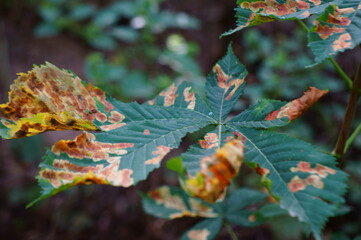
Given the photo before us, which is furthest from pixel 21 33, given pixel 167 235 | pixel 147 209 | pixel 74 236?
→ pixel 147 209

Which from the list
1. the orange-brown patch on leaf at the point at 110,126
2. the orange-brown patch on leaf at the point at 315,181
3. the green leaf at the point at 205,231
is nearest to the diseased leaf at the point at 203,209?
the green leaf at the point at 205,231

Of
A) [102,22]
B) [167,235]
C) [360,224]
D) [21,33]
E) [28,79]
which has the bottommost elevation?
[360,224]

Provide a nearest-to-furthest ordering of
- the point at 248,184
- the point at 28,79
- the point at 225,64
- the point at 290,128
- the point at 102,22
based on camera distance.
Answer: the point at 28,79
the point at 225,64
the point at 248,184
the point at 290,128
the point at 102,22

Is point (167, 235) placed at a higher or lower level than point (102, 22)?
lower

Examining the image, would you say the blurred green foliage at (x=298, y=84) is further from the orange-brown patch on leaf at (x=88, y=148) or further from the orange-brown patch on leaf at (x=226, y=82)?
the orange-brown patch on leaf at (x=88, y=148)

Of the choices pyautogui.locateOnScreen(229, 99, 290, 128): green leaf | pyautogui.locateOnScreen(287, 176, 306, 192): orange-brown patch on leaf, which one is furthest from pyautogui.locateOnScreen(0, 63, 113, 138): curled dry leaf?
pyautogui.locateOnScreen(287, 176, 306, 192): orange-brown patch on leaf

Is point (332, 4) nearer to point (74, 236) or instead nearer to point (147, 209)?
point (147, 209)
